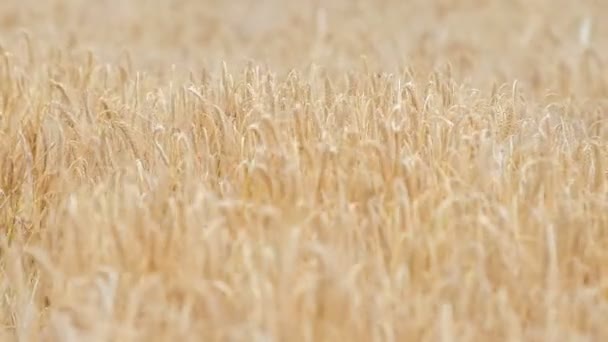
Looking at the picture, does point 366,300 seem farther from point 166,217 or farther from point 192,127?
point 192,127

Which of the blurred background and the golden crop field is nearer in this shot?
the golden crop field

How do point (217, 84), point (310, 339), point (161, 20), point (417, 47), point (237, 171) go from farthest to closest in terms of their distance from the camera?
point (161, 20)
point (417, 47)
point (217, 84)
point (237, 171)
point (310, 339)

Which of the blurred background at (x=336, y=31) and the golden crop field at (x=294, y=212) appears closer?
the golden crop field at (x=294, y=212)

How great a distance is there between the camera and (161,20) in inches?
352

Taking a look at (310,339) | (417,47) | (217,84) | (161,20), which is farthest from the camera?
(161,20)

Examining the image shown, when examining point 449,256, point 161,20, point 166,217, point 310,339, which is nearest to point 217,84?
point 166,217

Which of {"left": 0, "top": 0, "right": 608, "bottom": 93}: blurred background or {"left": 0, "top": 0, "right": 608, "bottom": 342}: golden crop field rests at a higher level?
{"left": 0, "top": 0, "right": 608, "bottom": 93}: blurred background

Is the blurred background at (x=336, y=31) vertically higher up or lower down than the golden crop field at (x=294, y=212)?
higher up

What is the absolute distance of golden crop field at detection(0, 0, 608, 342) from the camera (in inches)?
97.3

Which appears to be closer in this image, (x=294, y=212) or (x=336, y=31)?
(x=294, y=212)

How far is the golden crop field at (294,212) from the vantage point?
8.11ft

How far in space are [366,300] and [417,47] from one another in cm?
513

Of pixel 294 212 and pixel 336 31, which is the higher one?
pixel 336 31

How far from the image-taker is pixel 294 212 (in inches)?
114
